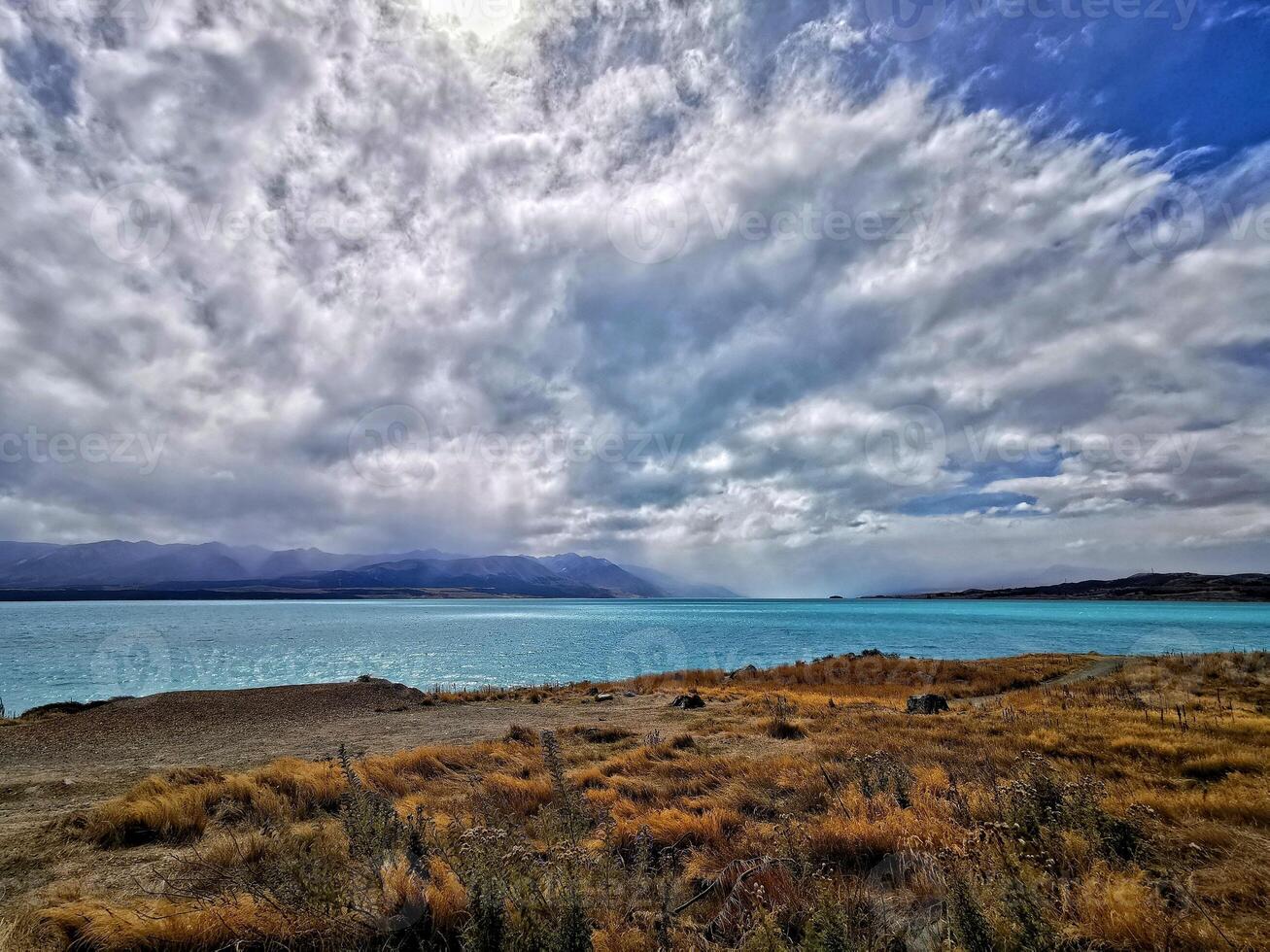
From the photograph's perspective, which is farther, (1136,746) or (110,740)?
(110,740)

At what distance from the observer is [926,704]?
17.1 meters

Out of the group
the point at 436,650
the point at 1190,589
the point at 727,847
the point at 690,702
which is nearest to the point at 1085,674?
the point at 690,702

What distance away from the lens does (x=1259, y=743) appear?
9648mm

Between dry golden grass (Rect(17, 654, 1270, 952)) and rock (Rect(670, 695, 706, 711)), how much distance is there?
8408mm

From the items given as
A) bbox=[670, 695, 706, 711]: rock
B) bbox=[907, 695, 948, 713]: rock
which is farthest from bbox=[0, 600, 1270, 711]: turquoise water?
bbox=[907, 695, 948, 713]: rock

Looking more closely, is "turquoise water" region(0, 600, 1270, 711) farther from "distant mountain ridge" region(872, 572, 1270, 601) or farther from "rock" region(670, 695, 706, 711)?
"distant mountain ridge" region(872, 572, 1270, 601)

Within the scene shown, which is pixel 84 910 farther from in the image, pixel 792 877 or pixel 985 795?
pixel 985 795

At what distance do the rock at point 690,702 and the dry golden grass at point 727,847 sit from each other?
841 cm

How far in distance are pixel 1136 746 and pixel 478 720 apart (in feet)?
56.6

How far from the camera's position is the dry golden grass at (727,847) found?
12.9 ft

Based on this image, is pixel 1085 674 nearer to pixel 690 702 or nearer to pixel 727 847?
pixel 690 702

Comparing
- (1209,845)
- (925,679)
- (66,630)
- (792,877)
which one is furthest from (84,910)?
(66,630)

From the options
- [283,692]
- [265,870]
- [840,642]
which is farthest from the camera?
[840,642]

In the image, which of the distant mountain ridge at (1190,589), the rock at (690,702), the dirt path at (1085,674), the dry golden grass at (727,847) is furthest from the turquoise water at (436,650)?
the distant mountain ridge at (1190,589)
